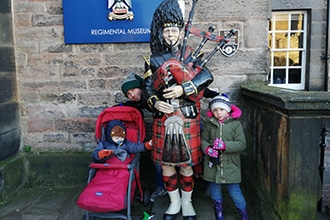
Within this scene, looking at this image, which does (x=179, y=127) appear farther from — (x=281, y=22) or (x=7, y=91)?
(x=281, y=22)

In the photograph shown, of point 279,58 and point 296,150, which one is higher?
point 279,58

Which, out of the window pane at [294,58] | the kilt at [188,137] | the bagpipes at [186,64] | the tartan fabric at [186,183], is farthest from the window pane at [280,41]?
the tartan fabric at [186,183]

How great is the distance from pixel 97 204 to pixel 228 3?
9.15 feet

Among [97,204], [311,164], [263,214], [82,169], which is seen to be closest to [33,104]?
[82,169]

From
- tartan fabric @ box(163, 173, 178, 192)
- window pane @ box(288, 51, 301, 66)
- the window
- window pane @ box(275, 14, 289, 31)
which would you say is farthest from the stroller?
window pane @ box(288, 51, 301, 66)

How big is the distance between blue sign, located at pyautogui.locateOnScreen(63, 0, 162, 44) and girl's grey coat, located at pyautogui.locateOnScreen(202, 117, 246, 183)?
1.63 meters

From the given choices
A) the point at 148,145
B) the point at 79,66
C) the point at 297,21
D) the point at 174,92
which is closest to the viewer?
the point at 174,92

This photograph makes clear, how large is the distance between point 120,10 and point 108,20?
0.65 ft

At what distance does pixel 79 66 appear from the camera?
4.00 m

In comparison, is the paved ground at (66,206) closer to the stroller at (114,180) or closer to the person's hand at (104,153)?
the stroller at (114,180)

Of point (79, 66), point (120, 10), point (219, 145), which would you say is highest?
point (120, 10)

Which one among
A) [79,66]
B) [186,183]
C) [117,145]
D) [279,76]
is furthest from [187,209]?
[279,76]

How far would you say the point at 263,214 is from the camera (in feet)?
9.78

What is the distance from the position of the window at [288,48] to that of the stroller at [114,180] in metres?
4.85
